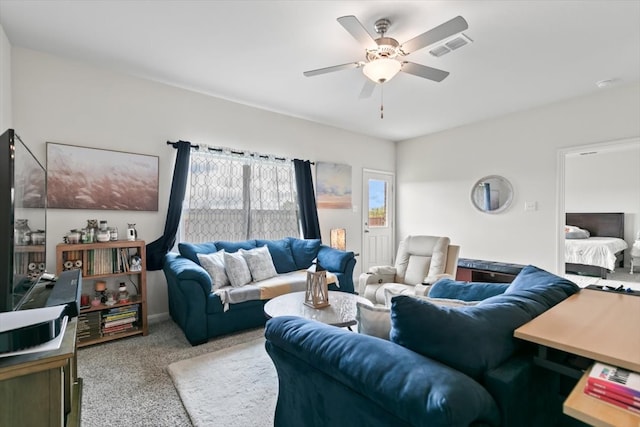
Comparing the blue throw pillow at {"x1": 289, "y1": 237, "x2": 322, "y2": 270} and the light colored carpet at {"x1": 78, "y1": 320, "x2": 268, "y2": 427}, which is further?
the blue throw pillow at {"x1": 289, "y1": 237, "x2": 322, "y2": 270}

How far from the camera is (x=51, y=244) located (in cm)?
278

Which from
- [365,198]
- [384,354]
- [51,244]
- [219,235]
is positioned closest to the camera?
[384,354]

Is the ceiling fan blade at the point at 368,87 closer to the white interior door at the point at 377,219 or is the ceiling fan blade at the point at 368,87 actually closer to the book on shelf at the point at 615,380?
the book on shelf at the point at 615,380

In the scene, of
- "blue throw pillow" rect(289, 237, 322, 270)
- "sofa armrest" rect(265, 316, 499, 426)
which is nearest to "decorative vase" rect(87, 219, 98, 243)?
"blue throw pillow" rect(289, 237, 322, 270)

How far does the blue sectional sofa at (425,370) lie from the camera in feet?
2.62

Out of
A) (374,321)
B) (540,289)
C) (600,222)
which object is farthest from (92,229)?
(600,222)

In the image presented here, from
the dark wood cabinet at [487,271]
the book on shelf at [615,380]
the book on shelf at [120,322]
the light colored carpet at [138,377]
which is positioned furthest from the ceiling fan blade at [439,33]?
the book on shelf at [120,322]

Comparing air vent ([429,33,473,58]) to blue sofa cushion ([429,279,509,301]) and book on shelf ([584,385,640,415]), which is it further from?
book on shelf ([584,385,640,415])

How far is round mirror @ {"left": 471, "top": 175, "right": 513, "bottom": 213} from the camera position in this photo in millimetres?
4352

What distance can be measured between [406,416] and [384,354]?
0.59ft

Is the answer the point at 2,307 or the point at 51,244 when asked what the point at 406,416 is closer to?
the point at 2,307

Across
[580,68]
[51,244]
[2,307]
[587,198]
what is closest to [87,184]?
[51,244]

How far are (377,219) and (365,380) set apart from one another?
4.82 metres

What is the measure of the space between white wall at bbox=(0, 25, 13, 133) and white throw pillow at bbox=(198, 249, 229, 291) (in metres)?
1.87
